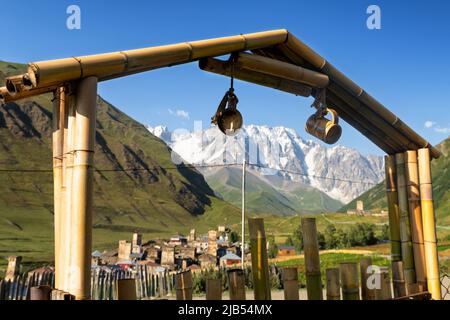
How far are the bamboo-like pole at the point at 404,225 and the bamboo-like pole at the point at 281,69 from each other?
254 centimetres

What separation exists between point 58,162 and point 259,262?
264cm

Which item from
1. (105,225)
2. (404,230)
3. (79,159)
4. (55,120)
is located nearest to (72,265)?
(79,159)

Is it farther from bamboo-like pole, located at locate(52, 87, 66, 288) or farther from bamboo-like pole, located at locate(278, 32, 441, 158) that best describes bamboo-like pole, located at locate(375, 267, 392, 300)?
bamboo-like pole, located at locate(52, 87, 66, 288)

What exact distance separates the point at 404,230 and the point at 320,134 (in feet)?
9.17

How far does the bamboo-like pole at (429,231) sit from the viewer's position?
8.31m

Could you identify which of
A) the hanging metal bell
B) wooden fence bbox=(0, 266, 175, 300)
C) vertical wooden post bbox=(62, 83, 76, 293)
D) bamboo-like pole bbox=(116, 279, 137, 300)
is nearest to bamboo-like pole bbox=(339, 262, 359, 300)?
the hanging metal bell

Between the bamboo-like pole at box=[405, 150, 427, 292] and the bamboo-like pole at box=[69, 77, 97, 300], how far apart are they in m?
5.99

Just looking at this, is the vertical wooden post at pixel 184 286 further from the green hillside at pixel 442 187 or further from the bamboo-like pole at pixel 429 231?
the green hillside at pixel 442 187

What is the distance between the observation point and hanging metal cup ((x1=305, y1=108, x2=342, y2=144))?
23.7 feet

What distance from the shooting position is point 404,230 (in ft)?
28.4

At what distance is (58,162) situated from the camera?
18.3 ft

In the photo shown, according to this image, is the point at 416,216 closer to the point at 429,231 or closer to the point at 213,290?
the point at 429,231

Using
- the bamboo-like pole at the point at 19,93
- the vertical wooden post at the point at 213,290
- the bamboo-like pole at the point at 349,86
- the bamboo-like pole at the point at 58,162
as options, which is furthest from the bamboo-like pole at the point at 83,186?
the bamboo-like pole at the point at 349,86
